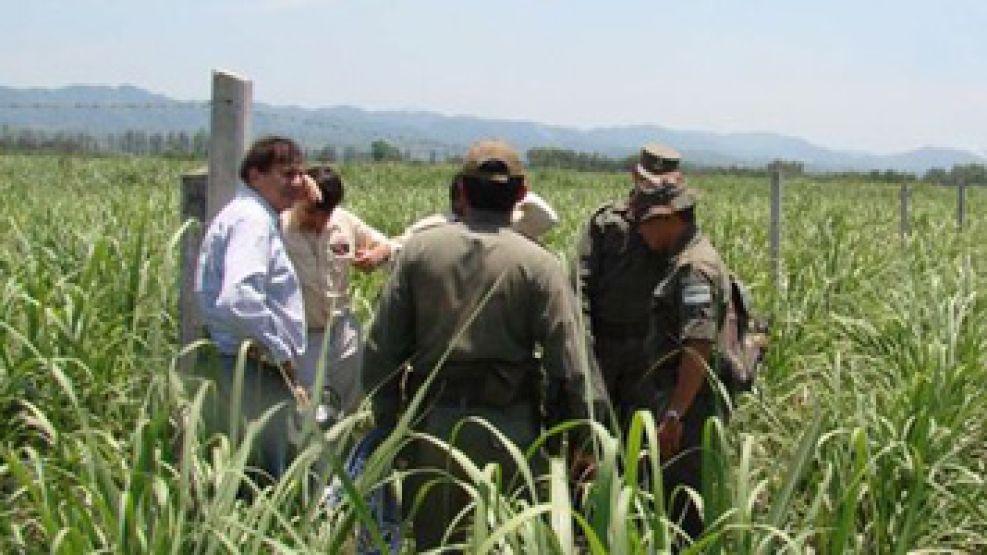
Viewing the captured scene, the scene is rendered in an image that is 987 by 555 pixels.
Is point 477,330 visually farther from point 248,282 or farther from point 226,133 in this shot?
point 226,133

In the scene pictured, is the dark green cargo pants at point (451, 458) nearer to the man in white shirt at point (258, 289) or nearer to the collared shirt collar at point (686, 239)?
the man in white shirt at point (258, 289)

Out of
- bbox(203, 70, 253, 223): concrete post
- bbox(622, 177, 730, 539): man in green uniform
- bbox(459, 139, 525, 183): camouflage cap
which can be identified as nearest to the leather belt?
bbox(622, 177, 730, 539): man in green uniform

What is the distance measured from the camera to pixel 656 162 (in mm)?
4262

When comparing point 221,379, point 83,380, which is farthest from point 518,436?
point 83,380

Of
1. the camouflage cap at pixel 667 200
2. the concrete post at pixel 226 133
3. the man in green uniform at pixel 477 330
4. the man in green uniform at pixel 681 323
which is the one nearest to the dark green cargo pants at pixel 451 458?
the man in green uniform at pixel 477 330

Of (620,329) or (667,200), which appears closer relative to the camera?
(667,200)

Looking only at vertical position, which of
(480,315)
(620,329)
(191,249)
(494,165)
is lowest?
(620,329)

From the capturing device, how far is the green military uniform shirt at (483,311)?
3209mm

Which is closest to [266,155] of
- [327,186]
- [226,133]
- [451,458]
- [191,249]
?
[226,133]

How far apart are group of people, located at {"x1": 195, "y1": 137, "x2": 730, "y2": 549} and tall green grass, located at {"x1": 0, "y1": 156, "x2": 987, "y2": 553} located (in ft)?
0.53

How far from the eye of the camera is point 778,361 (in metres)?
5.82

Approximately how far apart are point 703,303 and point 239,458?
6.06ft

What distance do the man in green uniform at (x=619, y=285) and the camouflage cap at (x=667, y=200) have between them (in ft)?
0.73

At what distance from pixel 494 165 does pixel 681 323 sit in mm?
855
